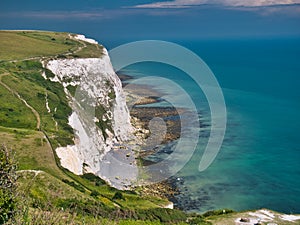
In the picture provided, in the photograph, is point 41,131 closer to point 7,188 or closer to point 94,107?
point 94,107

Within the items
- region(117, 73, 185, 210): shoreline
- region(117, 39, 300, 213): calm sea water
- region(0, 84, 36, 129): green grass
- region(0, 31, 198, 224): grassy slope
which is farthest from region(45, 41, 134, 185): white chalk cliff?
region(117, 39, 300, 213): calm sea water

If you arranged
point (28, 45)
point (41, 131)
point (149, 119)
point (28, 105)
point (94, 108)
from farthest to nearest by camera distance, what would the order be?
1. point (28, 45)
2. point (149, 119)
3. point (94, 108)
4. point (28, 105)
5. point (41, 131)

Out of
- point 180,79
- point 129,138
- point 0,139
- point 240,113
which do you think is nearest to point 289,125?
point 240,113

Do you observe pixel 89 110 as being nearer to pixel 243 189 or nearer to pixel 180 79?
pixel 243 189

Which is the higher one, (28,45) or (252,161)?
(28,45)

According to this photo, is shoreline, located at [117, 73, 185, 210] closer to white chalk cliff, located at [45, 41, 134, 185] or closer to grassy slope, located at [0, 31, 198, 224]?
white chalk cliff, located at [45, 41, 134, 185]

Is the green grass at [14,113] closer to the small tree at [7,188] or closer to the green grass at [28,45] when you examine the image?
the green grass at [28,45]

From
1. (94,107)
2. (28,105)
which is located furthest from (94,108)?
(28,105)
